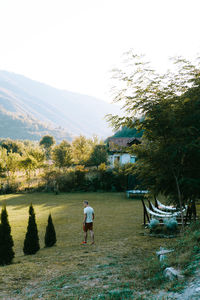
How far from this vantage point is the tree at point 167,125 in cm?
777

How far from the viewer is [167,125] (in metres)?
8.02

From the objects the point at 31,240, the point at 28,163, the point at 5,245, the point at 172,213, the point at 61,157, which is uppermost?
the point at 61,157

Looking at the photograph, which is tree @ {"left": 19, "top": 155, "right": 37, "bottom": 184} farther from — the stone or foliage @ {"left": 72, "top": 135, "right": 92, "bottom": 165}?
the stone

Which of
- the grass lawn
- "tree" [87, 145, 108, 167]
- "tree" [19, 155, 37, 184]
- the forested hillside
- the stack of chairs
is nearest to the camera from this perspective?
the grass lawn

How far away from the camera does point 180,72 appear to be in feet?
27.7

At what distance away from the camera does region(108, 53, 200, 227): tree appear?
Answer: 7773 mm

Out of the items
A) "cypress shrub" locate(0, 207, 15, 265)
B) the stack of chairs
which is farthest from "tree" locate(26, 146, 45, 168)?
"cypress shrub" locate(0, 207, 15, 265)

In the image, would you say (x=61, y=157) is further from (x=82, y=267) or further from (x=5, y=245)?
(x=82, y=267)

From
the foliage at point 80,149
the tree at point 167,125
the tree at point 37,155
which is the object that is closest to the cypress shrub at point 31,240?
the tree at point 167,125

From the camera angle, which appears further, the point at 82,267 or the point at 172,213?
the point at 172,213

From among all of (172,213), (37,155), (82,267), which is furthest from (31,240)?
(37,155)

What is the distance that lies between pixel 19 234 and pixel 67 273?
691 centimetres

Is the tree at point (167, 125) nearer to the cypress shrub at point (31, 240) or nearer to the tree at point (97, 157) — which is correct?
the cypress shrub at point (31, 240)

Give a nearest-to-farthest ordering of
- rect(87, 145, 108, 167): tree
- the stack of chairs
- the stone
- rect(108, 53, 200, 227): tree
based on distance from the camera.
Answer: the stone → rect(108, 53, 200, 227): tree → the stack of chairs → rect(87, 145, 108, 167): tree
